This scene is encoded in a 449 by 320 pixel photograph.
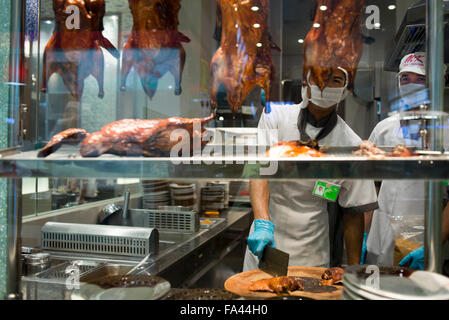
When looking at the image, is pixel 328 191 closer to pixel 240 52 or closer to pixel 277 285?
pixel 277 285

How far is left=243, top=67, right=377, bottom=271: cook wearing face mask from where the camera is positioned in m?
1.74

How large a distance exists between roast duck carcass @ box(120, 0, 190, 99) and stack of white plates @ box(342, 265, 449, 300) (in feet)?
2.80

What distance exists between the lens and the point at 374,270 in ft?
3.49

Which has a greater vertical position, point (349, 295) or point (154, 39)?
point (154, 39)

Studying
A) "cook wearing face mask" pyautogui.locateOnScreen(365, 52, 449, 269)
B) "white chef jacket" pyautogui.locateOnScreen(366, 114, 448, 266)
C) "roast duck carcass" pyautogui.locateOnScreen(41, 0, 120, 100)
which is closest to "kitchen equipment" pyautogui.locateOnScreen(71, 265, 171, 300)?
"roast duck carcass" pyautogui.locateOnScreen(41, 0, 120, 100)

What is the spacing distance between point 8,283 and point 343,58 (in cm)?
125

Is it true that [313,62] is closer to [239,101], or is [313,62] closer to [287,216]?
[239,101]

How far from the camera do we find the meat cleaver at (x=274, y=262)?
1233 millimetres

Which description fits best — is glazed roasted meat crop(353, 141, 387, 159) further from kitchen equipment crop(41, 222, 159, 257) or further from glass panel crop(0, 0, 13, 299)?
glass panel crop(0, 0, 13, 299)

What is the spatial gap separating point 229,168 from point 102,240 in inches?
39.8

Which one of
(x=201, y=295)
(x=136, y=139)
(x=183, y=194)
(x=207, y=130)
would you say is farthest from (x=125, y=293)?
(x=183, y=194)

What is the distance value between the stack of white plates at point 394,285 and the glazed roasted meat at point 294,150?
353 mm

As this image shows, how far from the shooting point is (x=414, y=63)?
63.0 inches

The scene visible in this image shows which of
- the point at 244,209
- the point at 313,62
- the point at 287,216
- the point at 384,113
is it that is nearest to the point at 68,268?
the point at 244,209
